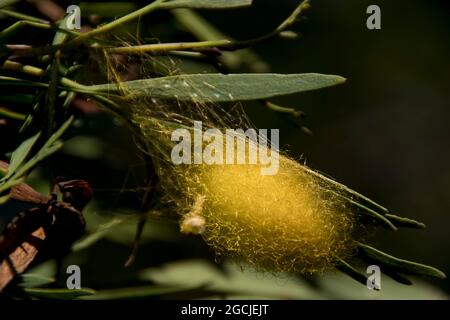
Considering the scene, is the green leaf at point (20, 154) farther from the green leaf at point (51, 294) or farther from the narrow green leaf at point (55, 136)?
the green leaf at point (51, 294)

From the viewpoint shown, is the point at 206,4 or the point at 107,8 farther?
the point at 107,8

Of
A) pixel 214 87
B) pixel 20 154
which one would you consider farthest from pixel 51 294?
pixel 214 87

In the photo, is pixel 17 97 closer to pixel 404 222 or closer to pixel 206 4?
pixel 206 4

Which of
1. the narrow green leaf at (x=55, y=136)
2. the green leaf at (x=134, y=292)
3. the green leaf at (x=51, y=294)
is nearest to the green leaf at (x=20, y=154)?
the narrow green leaf at (x=55, y=136)

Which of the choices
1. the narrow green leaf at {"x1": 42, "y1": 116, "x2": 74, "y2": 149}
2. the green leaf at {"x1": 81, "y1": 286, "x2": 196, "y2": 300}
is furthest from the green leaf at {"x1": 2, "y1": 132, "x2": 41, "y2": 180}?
the green leaf at {"x1": 81, "y1": 286, "x2": 196, "y2": 300}

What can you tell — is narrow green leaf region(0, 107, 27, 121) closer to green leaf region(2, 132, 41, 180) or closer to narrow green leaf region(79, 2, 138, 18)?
green leaf region(2, 132, 41, 180)
